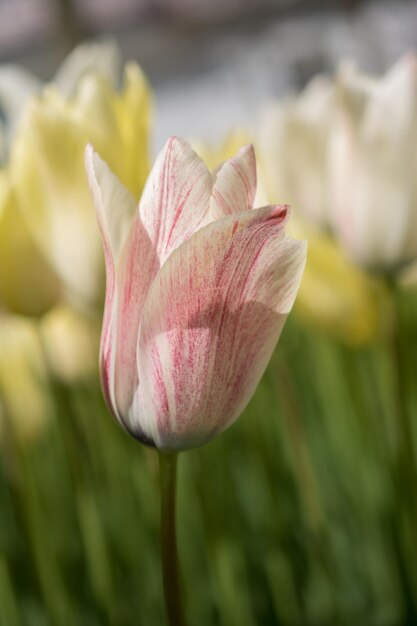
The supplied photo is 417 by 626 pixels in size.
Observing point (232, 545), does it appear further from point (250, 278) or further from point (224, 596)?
point (250, 278)

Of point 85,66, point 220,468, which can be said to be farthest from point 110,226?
point 220,468

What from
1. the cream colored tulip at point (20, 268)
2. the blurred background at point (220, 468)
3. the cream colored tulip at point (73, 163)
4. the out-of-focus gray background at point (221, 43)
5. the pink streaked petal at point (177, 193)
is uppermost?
the out-of-focus gray background at point (221, 43)

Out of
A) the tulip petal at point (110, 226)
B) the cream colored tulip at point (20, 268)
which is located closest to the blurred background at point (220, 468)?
the cream colored tulip at point (20, 268)

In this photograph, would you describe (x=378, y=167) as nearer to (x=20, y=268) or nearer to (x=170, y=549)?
(x=20, y=268)

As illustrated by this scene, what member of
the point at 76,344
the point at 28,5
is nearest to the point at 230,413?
the point at 76,344

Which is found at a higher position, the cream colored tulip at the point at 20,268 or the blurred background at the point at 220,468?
the cream colored tulip at the point at 20,268

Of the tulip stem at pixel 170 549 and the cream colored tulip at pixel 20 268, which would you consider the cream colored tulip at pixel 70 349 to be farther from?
the tulip stem at pixel 170 549
